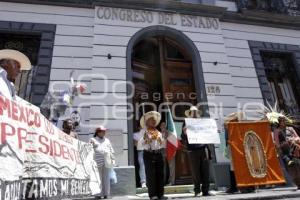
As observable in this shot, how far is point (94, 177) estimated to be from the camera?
5.87m

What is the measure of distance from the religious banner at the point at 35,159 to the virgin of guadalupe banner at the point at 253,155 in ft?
12.5

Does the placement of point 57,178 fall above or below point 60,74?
below

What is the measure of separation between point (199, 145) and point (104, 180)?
2239mm

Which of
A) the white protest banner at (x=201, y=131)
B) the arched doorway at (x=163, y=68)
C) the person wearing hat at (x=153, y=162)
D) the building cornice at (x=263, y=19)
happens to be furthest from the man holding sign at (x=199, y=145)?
the building cornice at (x=263, y=19)

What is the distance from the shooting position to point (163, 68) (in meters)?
11.0

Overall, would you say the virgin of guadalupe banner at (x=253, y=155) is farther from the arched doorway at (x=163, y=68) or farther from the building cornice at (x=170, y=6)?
the building cornice at (x=170, y=6)

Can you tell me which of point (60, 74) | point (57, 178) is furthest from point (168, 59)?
point (57, 178)

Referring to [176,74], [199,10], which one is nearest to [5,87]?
[176,74]

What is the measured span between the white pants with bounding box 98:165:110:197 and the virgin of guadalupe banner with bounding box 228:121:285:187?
Result: 2922 mm

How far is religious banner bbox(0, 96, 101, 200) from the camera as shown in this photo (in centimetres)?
297

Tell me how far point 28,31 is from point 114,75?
2.96m

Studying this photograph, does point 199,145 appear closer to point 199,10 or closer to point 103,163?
point 103,163

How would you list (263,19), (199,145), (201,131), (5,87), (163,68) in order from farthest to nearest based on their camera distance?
1. (263,19)
2. (163,68)
3. (201,131)
4. (199,145)
5. (5,87)

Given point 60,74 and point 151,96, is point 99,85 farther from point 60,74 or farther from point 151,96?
point 151,96
